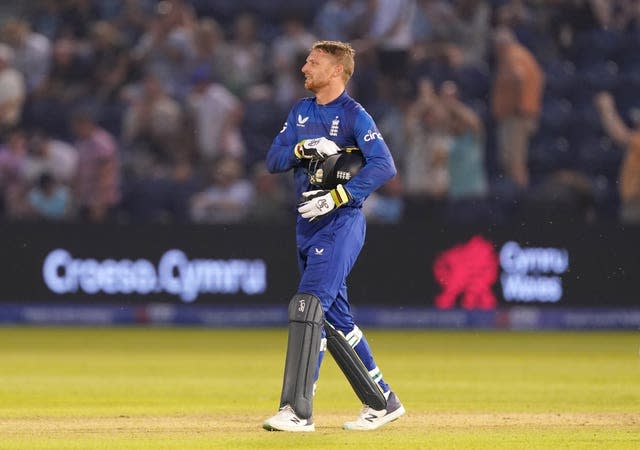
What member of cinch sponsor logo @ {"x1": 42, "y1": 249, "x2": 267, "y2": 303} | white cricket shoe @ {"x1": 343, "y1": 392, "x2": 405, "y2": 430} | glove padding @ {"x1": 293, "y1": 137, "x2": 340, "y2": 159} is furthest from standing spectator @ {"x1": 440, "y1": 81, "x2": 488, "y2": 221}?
glove padding @ {"x1": 293, "y1": 137, "x2": 340, "y2": 159}

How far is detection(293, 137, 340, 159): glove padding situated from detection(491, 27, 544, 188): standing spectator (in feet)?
35.0

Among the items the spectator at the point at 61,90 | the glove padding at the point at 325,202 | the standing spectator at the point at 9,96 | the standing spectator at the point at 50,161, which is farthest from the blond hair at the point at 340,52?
the standing spectator at the point at 9,96

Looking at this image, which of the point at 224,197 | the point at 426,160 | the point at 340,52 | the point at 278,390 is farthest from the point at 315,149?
the point at 224,197

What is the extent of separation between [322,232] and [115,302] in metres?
10.00

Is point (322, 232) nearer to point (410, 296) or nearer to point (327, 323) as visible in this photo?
point (327, 323)

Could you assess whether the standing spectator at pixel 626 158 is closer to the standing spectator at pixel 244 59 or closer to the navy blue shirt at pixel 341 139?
the standing spectator at pixel 244 59

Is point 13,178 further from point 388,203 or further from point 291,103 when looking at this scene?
point 388,203

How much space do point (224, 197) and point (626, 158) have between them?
5.13 m

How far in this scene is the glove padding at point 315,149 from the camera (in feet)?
25.2

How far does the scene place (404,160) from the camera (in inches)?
704

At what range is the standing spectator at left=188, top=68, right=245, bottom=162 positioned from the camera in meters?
18.5

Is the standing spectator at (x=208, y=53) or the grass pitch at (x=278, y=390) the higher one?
the standing spectator at (x=208, y=53)

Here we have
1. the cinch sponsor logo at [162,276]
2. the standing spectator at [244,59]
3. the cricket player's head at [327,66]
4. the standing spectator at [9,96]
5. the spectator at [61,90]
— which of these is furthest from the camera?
the standing spectator at [244,59]

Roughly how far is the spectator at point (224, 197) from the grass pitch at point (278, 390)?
1450 mm
